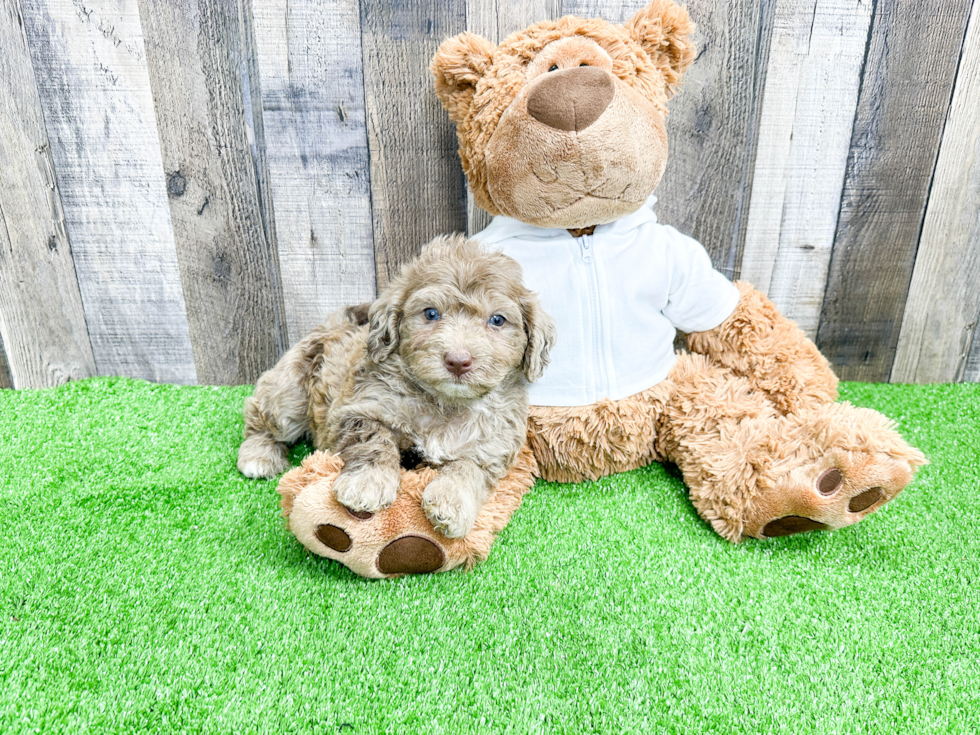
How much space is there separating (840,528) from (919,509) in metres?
0.35

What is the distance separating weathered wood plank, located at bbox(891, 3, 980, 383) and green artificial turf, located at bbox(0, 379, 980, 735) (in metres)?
0.82

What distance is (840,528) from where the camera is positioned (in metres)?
1.82

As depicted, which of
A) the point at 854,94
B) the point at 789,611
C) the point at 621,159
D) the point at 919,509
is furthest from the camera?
the point at 854,94

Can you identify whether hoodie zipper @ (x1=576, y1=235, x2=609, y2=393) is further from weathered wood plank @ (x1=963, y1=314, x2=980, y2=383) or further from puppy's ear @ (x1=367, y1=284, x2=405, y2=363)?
weathered wood plank @ (x1=963, y1=314, x2=980, y2=383)

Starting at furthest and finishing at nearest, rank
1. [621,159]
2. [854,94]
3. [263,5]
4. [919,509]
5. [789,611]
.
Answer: [854,94]
[263,5]
[919,509]
[621,159]
[789,611]

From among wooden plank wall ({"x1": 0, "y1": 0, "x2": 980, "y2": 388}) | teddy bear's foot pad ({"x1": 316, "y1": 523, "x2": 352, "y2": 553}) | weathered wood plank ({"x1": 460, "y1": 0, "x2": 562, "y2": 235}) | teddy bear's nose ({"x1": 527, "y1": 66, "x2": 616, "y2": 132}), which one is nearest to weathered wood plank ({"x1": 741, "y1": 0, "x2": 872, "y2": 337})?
wooden plank wall ({"x1": 0, "y1": 0, "x2": 980, "y2": 388})

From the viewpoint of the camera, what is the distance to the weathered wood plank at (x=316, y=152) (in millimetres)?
2260

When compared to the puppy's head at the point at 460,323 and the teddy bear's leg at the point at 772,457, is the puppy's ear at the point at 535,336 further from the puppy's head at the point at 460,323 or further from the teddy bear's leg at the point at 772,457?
the teddy bear's leg at the point at 772,457

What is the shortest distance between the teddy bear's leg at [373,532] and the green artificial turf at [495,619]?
0.06 m

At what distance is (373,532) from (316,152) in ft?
5.00

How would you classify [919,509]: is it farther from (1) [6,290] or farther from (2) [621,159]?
(1) [6,290]

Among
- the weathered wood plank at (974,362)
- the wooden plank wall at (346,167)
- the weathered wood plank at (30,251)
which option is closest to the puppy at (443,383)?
the wooden plank wall at (346,167)

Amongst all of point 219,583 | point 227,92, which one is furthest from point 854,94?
point 219,583

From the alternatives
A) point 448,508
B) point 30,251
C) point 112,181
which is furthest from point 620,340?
point 30,251
